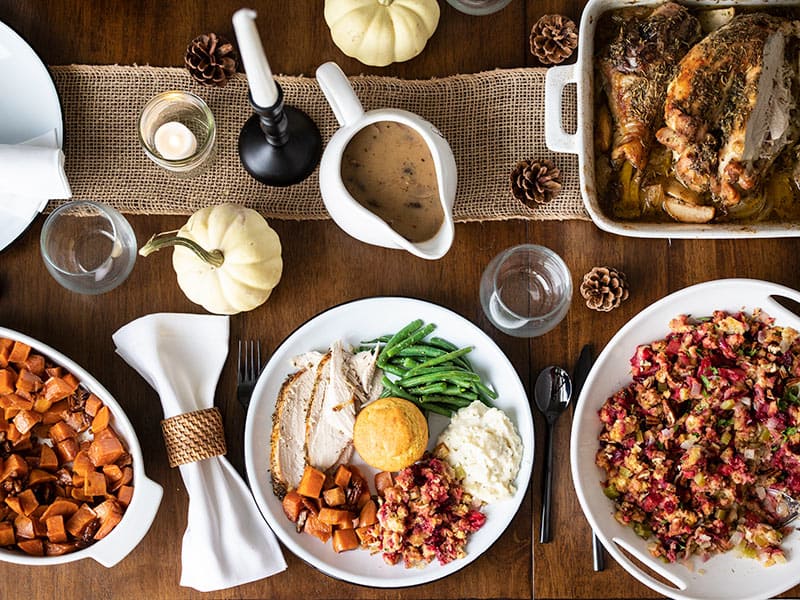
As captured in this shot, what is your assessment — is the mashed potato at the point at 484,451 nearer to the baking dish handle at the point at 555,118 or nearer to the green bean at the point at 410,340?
Result: the green bean at the point at 410,340

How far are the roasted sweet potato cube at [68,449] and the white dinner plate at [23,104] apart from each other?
0.47 metres

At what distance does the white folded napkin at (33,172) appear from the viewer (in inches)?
71.2

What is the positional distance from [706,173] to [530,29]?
0.55 metres

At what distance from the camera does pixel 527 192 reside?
1.96m

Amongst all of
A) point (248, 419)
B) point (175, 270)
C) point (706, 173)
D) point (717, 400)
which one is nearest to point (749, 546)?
point (717, 400)

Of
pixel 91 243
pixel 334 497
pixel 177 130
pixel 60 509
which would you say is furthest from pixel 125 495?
pixel 177 130

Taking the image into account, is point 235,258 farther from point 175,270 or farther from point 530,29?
point 530,29

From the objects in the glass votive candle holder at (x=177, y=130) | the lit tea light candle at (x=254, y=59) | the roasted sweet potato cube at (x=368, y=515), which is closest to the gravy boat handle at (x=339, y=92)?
the lit tea light candle at (x=254, y=59)

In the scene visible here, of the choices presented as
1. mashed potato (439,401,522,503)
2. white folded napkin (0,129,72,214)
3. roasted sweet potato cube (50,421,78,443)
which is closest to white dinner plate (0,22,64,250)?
white folded napkin (0,129,72,214)

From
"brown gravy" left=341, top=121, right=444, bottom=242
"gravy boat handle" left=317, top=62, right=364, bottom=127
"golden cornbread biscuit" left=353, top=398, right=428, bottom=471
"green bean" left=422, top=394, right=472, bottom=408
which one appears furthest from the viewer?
"green bean" left=422, top=394, right=472, bottom=408

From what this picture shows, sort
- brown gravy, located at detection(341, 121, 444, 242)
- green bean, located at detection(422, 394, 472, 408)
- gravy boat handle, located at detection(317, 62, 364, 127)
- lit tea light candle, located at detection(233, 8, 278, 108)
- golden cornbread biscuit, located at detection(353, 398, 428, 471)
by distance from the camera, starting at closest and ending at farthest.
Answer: lit tea light candle, located at detection(233, 8, 278, 108), gravy boat handle, located at detection(317, 62, 364, 127), brown gravy, located at detection(341, 121, 444, 242), golden cornbread biscuit, located at detection(353, 398, 428, 471), green bean, located at detection(422, 394, 472, 408)

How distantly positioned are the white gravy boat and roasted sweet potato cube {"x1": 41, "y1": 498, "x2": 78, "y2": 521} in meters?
0.90

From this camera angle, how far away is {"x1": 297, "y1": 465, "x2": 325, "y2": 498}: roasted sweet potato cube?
74.9 inches

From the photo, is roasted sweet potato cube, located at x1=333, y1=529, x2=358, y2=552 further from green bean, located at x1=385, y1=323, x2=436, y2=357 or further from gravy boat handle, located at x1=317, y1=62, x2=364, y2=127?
gravy boat handle, located at x1=317, y1=62, x2=364, y2=127
